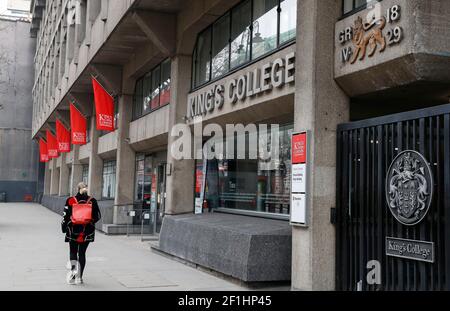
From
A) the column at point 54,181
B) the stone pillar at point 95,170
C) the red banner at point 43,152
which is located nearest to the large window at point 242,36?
the stone pillar at point 95,170

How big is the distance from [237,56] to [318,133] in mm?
5199

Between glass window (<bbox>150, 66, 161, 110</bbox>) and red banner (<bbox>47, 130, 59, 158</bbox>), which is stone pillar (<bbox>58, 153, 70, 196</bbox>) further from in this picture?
glass window (<bbox>150, 66, 161, 110</bbox>)

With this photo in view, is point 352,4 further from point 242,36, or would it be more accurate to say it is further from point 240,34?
point 240,34

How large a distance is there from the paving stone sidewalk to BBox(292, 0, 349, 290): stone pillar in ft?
5.42

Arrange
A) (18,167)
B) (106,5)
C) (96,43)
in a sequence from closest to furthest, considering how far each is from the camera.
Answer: (106,5) < (96,43) < (18,167)

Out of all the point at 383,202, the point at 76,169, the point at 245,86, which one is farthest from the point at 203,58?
the point at 76,169

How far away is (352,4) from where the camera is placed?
8.80 meters

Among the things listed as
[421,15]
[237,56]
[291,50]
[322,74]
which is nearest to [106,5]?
[237,56]

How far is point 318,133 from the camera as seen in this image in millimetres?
8641

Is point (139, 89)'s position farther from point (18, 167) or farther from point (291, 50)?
point (18, 167)

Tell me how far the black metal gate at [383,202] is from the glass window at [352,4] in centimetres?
196

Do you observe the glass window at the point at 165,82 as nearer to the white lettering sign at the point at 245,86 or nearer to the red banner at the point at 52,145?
the white lettering sign at the point at 245,86

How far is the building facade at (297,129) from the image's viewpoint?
23.7ft

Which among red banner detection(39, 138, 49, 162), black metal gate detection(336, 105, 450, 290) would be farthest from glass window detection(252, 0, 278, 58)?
red banner detection(39, 138, 49, 162)
